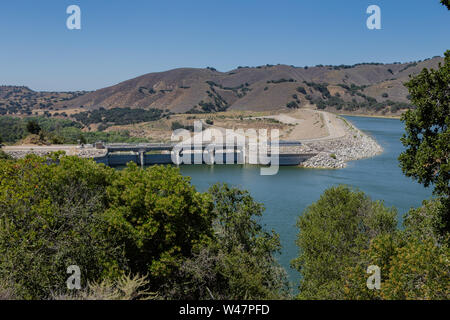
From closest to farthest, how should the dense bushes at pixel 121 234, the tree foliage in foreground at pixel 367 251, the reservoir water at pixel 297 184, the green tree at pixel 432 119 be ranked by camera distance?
the tree foliage in foreground at pixel 367 251, the dense bushes at pixel 121 234, the green tree at pixel 432 119, the reservoir water at pixel 297 184

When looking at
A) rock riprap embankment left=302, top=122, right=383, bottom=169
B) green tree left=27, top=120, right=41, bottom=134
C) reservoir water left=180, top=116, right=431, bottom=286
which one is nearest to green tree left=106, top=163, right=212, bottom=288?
reservoir water left=180, top=116, right=431, bottom=286

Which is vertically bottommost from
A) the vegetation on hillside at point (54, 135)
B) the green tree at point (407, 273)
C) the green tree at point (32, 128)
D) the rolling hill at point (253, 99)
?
the green tree at point (407, 273)

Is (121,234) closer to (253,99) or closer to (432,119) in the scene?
Result: (432,119)

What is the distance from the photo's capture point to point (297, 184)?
43.0 m

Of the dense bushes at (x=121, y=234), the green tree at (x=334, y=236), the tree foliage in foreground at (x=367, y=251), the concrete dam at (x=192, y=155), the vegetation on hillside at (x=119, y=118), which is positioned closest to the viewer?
the tree foliage in foreground at (x=367, y=251)

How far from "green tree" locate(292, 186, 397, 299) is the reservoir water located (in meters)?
3.91

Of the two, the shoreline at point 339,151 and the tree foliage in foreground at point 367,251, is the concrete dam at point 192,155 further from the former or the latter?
the tree foliage in foreground at point 367,251

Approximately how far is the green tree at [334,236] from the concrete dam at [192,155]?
4052 cm

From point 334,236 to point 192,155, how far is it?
48.7m

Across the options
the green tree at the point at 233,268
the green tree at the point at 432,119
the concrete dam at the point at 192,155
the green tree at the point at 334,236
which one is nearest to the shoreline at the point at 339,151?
the concrete dam at the point at 192,155

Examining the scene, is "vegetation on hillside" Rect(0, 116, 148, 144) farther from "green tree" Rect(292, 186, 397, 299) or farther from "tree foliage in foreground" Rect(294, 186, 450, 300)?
"tree foliage in foreground" Rect(294, 186, 450, 300)

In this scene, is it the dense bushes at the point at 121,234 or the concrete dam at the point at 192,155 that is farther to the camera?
the concrete dam at the point at 192,155

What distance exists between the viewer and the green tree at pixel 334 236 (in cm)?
1253
